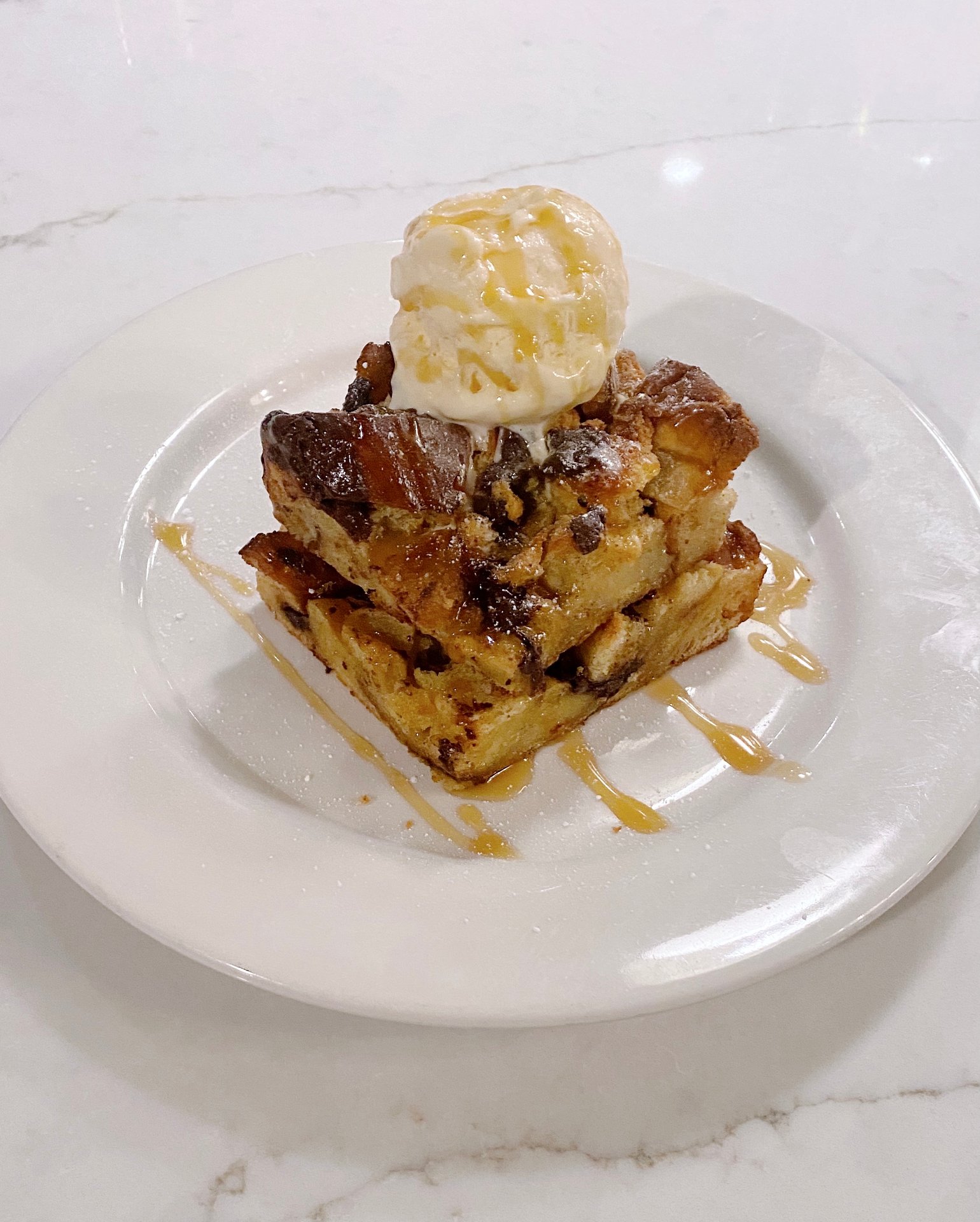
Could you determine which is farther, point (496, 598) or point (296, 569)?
point (296, 569)

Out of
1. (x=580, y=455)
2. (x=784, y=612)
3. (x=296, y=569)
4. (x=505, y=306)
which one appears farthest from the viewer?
(x=784, y=612)

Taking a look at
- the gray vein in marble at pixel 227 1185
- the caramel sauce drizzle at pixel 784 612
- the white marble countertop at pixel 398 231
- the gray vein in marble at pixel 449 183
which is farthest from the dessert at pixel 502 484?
the gray vein in marble at pixel 449 183

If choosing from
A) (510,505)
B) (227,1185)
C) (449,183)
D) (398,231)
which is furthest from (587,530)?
(449,183)

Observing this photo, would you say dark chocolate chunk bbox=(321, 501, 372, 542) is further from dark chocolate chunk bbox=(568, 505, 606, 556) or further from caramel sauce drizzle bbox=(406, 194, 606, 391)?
dark chocolate chunk bbox=(568, 505, 606, 556)

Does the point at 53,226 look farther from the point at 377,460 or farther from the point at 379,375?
the point at 377,460

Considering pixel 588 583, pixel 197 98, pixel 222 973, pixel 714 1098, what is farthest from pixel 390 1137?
pixel 197 98

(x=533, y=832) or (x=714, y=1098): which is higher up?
(x=533, y=832)

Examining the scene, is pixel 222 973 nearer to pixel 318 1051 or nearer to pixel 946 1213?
pixel 318 1051
